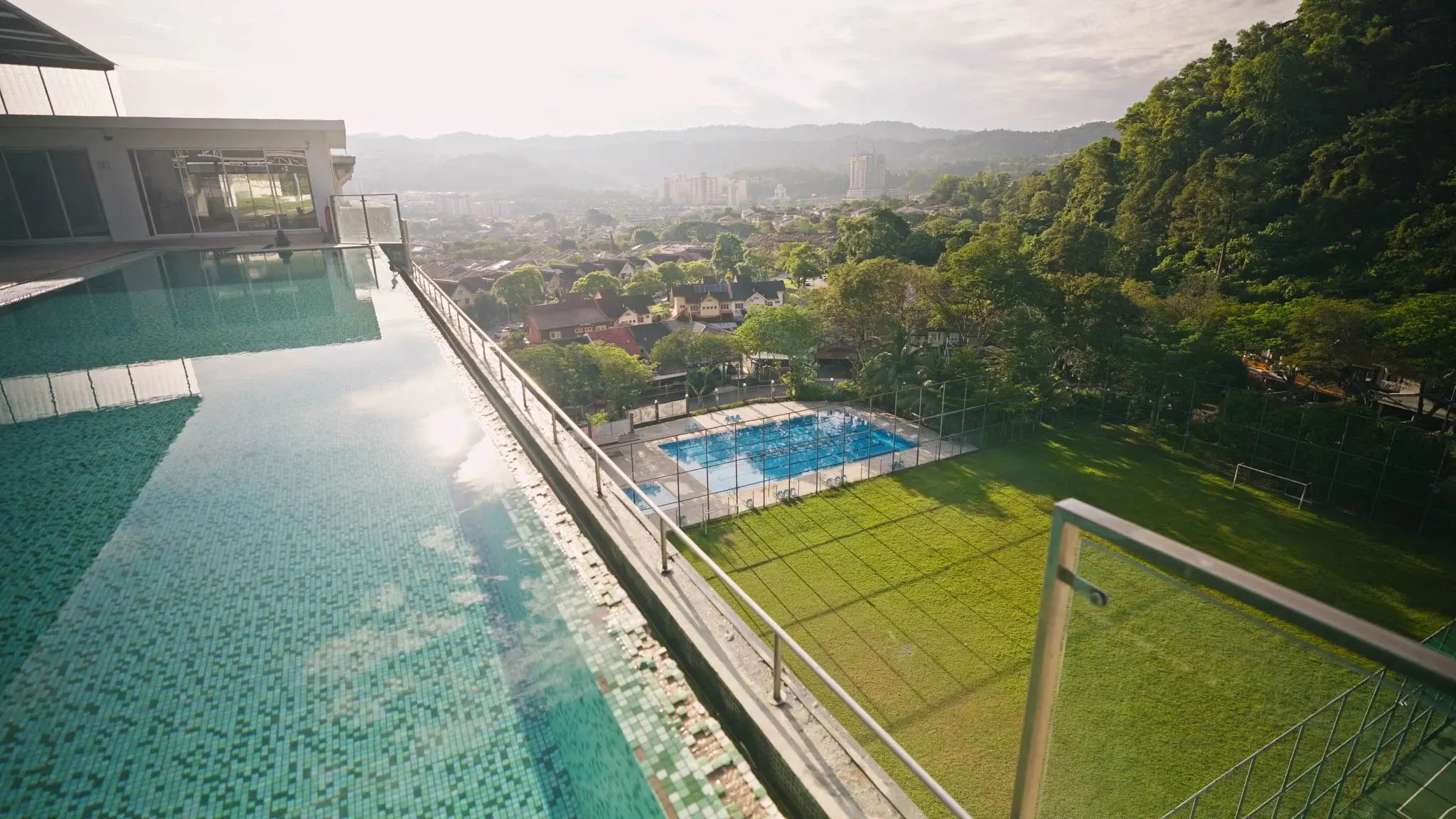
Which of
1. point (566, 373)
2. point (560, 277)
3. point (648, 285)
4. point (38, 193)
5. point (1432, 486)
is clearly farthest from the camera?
point (560, 277)

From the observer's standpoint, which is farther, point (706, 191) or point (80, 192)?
point (706, 191)

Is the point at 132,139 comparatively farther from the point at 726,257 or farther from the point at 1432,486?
the point at 726,257

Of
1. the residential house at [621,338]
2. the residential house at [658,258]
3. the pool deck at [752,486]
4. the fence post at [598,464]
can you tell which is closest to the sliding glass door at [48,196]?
the pool deck at [752,486]

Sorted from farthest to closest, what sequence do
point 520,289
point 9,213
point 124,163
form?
point 520,289 → point 124,163 → point 9,213

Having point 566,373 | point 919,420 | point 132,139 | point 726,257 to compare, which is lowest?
point 919,420

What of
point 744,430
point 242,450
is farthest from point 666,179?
point 242,450

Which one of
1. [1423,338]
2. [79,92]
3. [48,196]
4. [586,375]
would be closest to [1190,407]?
[1423,338]

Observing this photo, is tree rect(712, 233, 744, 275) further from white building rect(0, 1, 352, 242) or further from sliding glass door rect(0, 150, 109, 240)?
sliding glass door rect(0, 150, 109, 240)

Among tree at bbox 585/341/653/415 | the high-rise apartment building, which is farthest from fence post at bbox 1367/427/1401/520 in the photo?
the high-rise apartment building
